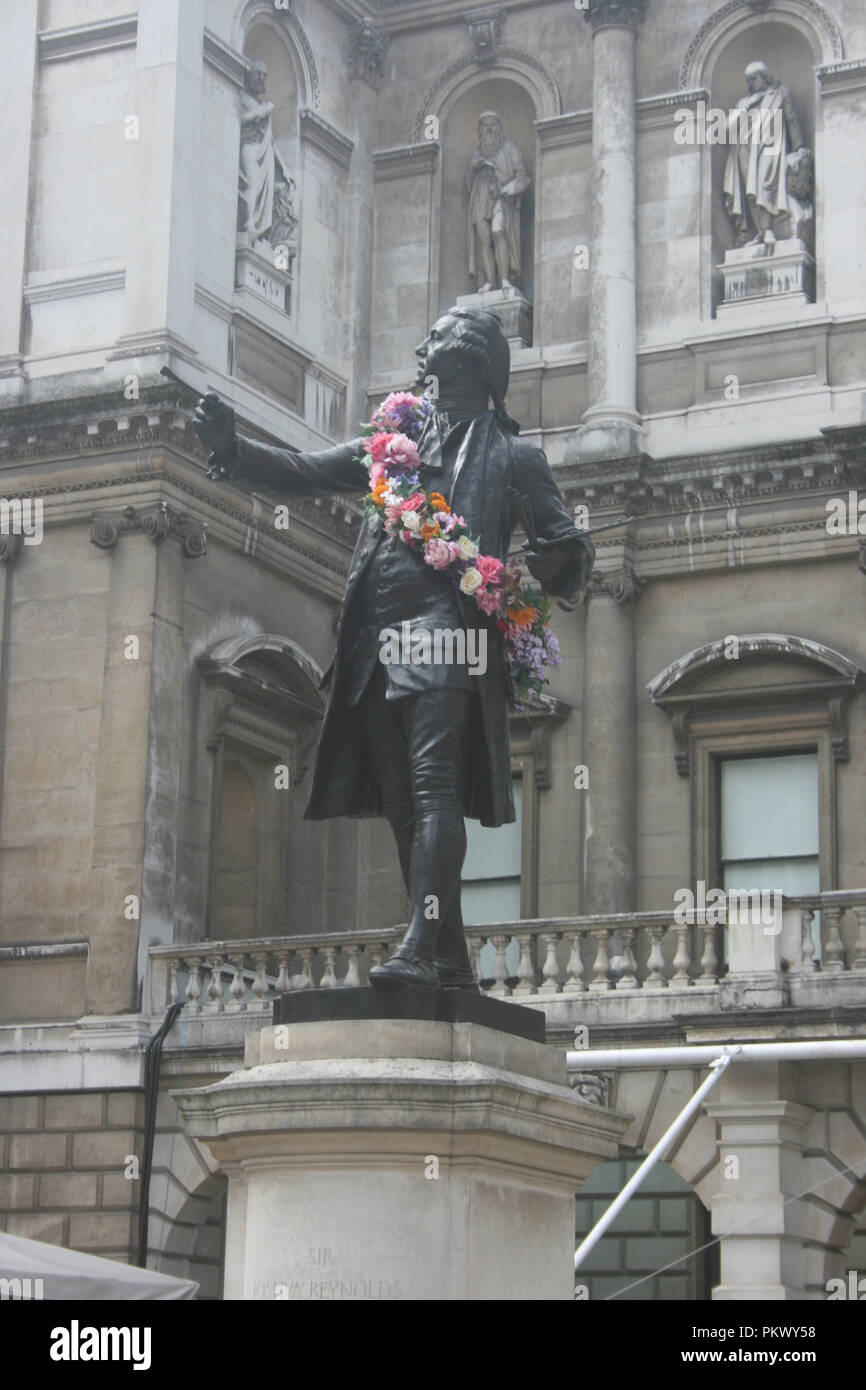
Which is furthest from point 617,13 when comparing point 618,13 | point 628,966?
point 628,966

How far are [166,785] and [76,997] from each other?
2116 millimetres

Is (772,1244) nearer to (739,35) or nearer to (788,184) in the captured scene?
(788,184)

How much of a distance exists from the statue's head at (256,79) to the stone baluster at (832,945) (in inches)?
433

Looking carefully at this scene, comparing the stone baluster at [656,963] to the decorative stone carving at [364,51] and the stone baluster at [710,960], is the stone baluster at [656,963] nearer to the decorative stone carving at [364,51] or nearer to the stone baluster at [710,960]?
the stone baluster at [710,960]

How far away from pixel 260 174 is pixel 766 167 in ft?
17.2

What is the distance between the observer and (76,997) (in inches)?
913

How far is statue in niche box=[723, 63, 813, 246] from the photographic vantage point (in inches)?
1021

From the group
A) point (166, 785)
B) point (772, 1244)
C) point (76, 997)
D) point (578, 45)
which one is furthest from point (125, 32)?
point (772, 1244)

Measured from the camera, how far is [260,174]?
26109 mm

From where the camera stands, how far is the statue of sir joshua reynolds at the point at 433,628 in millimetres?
8773

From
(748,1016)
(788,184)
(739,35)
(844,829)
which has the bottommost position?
(748,1016)

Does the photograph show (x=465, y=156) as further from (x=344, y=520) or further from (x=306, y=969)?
(x=306, y=969)

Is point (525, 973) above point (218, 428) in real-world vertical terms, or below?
below

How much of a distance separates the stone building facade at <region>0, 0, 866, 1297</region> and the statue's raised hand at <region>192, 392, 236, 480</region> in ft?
40.9
